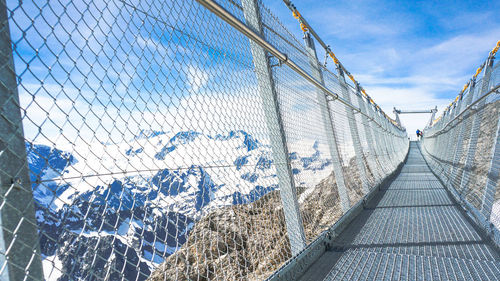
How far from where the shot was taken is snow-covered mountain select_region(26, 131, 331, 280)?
959 mm

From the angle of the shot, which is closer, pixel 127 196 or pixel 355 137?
pixel 127 196

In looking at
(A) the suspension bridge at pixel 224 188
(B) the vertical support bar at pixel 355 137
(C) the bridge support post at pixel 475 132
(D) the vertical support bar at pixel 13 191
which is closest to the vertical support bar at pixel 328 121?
(A) the suspension bridge at pixel 224 188

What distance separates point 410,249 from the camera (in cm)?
266

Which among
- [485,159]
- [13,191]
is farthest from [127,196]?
[485,159]

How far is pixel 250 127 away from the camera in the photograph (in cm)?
229

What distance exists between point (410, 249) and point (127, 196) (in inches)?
99.8

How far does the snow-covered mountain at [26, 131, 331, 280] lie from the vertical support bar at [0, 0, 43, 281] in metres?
0.05

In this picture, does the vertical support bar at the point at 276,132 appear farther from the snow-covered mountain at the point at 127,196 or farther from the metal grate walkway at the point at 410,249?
the snow-covered mountain at the point at 127,196

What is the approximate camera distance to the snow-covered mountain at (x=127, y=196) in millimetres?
959

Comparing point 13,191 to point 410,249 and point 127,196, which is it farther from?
point 410,249

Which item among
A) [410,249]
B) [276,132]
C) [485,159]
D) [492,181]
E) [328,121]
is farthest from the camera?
[328,121]

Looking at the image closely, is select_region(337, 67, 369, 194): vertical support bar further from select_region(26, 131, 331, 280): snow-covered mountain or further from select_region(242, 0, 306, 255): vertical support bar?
select_region(26, 131, 331, 280): snow-covered mountain

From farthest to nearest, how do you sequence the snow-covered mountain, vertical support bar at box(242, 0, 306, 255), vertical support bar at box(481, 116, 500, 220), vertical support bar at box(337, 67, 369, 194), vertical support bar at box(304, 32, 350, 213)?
1. vertical support bar at box(337, 67, 369, 194)
2. vertical support bar at box(304, 32, 350, 213)
3. vertical support bar at box(481, 116, 500, 220)
4. vertical support bar at box(242, 0, 306, 255)
5. the snow-covered mountain

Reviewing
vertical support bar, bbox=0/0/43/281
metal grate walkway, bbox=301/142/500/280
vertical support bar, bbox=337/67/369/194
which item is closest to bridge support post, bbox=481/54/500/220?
metal grate walkway, bbox=301/142/500/280
